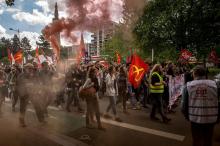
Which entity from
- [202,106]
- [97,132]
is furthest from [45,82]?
[202,106]

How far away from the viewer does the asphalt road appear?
6.31 metres

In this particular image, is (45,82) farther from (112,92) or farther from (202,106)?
(202,106)

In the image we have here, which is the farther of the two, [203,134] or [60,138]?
[60,138]

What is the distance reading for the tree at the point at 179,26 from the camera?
31578 mm

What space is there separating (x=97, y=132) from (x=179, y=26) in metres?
28.2

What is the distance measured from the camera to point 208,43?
33.6 m

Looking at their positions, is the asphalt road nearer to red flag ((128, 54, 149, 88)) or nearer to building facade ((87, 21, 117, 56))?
red flag ((128, 54, 149, 88))

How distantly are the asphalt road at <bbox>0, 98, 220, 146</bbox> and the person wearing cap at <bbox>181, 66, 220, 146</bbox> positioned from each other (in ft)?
6.10

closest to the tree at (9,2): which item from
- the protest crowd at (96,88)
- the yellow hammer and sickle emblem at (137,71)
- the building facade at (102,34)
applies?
the protest crowd at (96,88)

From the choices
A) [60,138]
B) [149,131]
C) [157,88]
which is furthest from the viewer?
[157,88]

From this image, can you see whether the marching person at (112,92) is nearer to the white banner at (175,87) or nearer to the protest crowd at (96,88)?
the protest crowd at (96,88)

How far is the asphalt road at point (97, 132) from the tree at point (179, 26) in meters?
24.4

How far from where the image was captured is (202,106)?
14.4ft

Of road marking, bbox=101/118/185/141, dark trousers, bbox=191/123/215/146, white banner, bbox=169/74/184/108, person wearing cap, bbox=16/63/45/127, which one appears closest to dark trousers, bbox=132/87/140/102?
white banner, bbox=169/74/184/108
